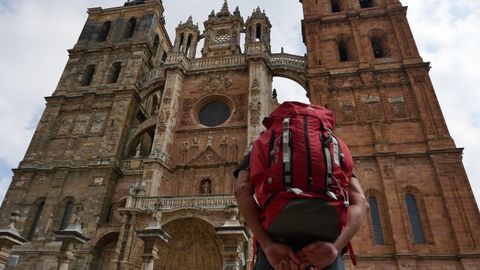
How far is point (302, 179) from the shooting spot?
163 centimetres

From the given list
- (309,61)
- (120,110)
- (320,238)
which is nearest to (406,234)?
(309,61)

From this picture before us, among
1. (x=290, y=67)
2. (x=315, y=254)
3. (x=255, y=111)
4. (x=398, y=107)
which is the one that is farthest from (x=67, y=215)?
(x=315, y=254)

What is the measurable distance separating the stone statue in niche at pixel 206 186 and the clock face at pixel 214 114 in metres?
3.56

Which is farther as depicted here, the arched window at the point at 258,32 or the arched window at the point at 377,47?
the arched window at the point at 258,32

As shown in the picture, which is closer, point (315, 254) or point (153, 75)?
point (315, 254)

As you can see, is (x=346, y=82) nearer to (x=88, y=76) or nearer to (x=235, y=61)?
(x=235, y=61)

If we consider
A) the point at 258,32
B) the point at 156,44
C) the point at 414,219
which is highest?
the point at 156,44

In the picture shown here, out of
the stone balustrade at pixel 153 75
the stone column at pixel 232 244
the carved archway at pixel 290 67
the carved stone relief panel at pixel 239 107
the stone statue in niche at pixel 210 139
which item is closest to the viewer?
the stone column at pixel 232 244

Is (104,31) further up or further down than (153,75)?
further up

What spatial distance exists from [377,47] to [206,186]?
12779 millimetres

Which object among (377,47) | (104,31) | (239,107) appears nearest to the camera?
(239,107)

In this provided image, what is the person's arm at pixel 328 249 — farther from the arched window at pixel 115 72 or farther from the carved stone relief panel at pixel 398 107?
the arched window at pixel 115 72

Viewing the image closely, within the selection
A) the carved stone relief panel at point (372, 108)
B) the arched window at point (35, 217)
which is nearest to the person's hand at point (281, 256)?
the carved stone relief panel at point (372, 108)

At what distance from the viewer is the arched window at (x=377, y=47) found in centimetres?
1934
